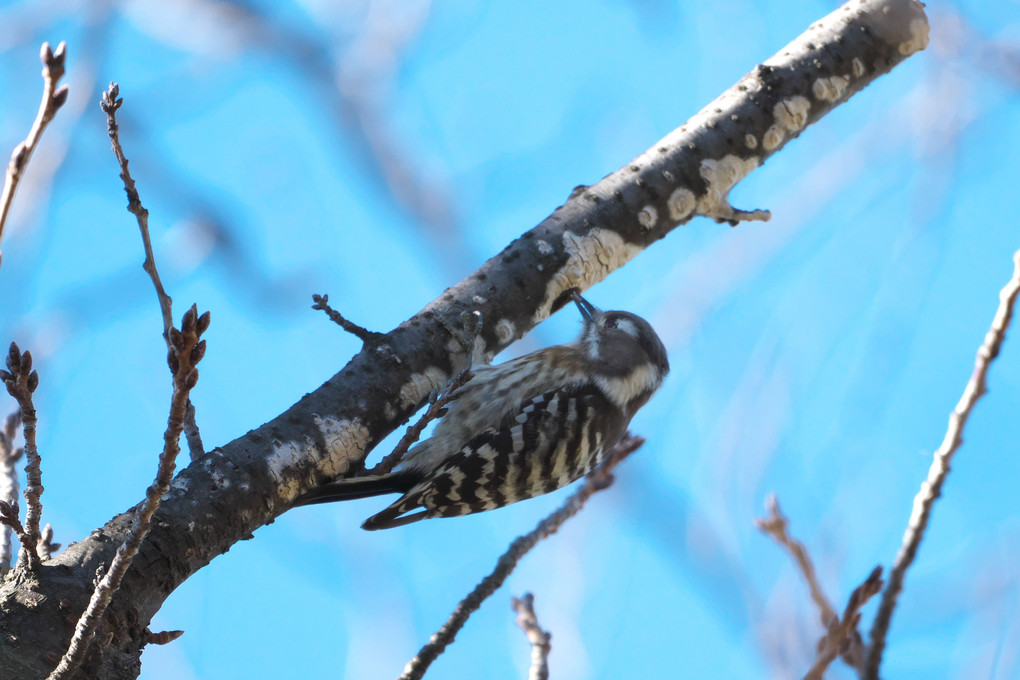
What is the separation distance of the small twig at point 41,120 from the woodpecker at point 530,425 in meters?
1.98

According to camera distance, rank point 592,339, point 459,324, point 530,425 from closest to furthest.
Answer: point 459,324, point 530,425, point 592,339

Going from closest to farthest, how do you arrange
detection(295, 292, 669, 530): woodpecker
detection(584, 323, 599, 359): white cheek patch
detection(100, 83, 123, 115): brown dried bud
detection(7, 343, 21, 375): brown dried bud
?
detection(7, 343, 21, 375): brown dried bud < detection(100, 83, 123, 115): brown dried bud < detection(295, 292, 669, 530): woodpecker < detection(584, 323, 599, 359): white cheek patch

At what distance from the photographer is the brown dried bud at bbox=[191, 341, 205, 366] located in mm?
1346

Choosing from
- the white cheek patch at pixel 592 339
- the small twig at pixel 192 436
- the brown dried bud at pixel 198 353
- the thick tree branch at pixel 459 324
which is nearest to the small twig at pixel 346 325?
the thick tree branch at pixel 459 324

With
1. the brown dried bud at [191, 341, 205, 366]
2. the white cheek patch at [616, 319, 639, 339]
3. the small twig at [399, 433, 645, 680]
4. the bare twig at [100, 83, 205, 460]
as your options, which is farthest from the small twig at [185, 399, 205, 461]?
the white cheek patch at [616, 319, 639, 339]

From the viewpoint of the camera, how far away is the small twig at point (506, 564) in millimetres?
2406

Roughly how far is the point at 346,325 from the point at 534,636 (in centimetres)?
114

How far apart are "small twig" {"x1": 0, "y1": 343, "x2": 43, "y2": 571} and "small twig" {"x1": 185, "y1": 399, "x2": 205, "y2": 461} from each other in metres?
0.57

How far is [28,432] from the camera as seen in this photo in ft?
6.08

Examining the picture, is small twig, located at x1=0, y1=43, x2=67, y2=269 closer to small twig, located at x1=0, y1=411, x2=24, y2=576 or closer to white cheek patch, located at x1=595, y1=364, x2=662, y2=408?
small twig, located at x1=0, y1=411, x2=24, y2=576

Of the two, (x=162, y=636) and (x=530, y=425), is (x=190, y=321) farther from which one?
(x=530, y=425)

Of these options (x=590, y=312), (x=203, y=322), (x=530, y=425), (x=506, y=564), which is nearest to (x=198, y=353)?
(x=203, y=322)

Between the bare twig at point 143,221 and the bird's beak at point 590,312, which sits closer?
the bare twig at point 143,221

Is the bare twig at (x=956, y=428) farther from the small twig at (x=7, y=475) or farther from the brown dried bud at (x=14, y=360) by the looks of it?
the small twig at (x=7, y=475)
